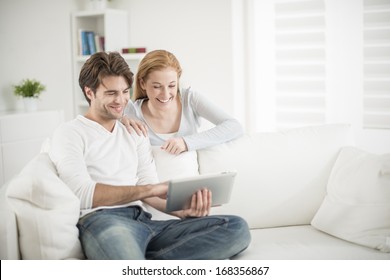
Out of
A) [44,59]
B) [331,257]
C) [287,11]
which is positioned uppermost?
[287,11]

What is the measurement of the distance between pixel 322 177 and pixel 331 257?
1.31 feet

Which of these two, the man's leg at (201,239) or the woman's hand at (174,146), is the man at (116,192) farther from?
the woman's hand at (174,146)

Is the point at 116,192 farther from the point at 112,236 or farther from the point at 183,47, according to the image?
the point at 183,47

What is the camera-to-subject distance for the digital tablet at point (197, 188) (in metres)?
1.52

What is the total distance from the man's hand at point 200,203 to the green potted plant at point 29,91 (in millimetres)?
1816

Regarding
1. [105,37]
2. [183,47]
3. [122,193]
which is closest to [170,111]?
[122,193]

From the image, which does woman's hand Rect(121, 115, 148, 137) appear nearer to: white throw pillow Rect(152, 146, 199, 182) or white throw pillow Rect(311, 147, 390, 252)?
white throw pillow Rect(152, 146, 199, 182)

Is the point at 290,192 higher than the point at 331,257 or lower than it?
higher

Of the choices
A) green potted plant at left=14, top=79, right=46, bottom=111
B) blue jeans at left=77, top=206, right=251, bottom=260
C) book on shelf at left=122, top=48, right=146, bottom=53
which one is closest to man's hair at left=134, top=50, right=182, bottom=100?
blue jeans at left=77, top=206, right=251, bottom=260

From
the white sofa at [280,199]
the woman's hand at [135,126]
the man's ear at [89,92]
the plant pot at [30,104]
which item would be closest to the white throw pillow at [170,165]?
the white sofa at [280,199]

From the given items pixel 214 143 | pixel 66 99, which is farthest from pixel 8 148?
pixel 214 143

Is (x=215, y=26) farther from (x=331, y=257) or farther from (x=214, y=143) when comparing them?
(x=331, y=257)

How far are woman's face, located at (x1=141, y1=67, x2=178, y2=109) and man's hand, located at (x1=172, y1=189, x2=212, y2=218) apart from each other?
439 mm
